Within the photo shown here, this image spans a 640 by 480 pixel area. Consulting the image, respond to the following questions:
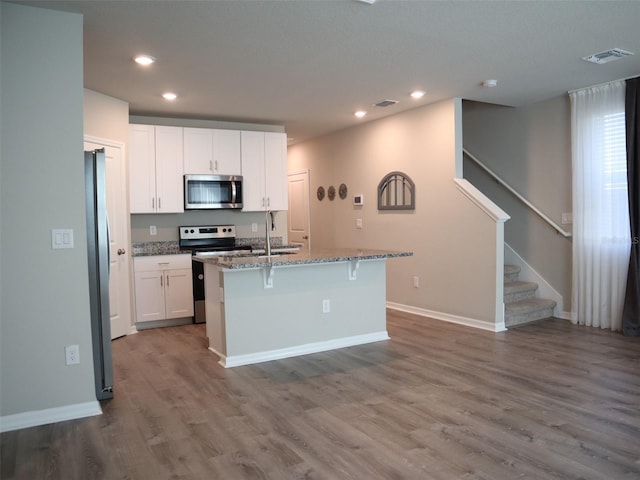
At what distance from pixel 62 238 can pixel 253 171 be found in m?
3.59

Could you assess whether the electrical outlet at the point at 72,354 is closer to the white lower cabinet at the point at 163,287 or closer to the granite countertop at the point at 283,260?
the granite countertop at the point at 283,260

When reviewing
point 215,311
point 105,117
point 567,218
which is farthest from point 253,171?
point 567,218

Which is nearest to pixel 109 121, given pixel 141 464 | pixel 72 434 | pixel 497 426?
pixel 72 434

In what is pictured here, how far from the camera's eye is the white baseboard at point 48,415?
115 inches

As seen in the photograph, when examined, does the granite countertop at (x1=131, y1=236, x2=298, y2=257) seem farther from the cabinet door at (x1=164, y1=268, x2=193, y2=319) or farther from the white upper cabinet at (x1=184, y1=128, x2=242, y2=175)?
the white upper cabinet at (x1=184, y1=128, x2=242, y2=175)

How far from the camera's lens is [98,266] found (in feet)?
11.0

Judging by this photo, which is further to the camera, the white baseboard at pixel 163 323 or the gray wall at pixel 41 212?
the white baseboard at pixel 163 323

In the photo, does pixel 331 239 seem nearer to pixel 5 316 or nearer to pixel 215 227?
pixel 215 227

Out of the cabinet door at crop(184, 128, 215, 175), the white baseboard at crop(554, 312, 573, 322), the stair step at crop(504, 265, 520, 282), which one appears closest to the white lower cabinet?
the cabinet door at crop(184, 128, 215, 175)

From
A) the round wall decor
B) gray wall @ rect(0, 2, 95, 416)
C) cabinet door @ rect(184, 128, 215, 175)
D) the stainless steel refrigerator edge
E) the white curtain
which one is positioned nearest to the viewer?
gray wall @ rect(0, 2, 95, 416)

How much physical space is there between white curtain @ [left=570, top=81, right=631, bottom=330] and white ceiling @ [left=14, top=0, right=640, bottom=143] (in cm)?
33

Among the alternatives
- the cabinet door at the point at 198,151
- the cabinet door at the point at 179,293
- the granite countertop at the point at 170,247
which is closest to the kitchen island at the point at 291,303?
the cabinet door at the point at 179,293

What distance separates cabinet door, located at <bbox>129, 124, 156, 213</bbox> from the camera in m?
5.61

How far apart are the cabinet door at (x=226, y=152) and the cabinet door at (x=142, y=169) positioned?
77cm
